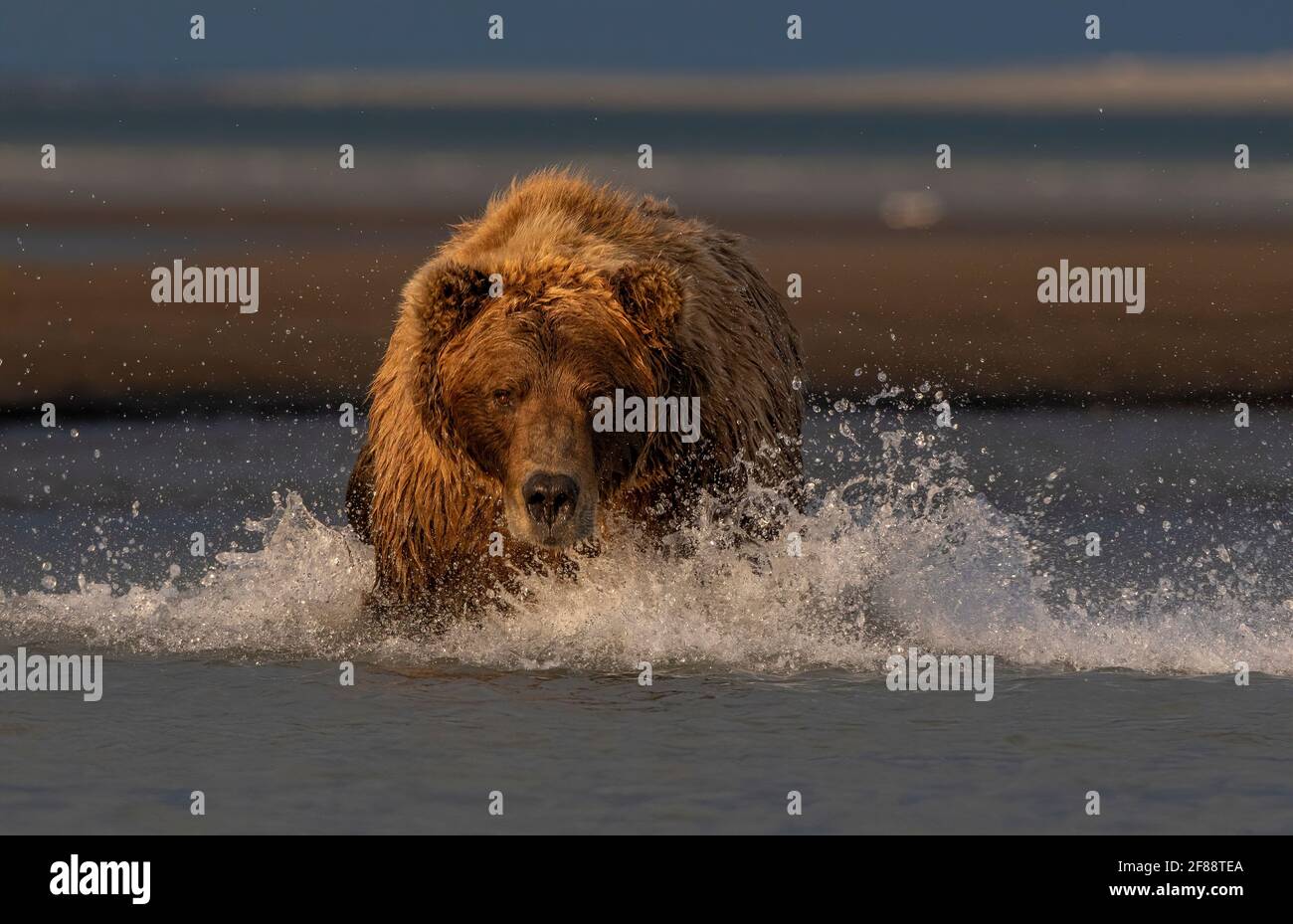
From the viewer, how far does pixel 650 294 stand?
8.81 meters

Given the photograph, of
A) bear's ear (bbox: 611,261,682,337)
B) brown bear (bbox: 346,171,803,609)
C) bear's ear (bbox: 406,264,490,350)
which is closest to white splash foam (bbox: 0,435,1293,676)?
brown bear (bbox: 346,171,803,609)

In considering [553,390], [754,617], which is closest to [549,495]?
[553,390]

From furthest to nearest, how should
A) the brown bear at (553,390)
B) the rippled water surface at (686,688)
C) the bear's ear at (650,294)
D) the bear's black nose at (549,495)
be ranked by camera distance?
the bear's ear at (650,294) → the brown bear at (553,390) → the bear's black nose at (549,495) → the rippled water surface at (686,688)

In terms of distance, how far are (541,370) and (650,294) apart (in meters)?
0.65

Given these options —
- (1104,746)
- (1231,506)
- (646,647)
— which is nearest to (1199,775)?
(1104,746)

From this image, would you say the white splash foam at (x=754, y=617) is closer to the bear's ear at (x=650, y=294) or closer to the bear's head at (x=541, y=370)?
the bear's head at (x=541, y=370)

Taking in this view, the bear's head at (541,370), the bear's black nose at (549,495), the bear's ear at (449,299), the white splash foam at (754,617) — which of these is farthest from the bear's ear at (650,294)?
the white splash foam at (754,617)

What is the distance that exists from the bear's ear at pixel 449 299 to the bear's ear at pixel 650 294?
0.66 meters

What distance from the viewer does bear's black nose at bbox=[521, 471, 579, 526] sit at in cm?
838

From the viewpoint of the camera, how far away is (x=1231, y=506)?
15.8 m

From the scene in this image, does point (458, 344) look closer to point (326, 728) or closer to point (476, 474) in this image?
point (476, 474)

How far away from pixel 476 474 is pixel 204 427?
1521 cm

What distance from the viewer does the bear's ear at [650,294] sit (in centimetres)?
879

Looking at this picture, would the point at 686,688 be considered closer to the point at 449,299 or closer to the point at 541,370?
the point at 541,370
